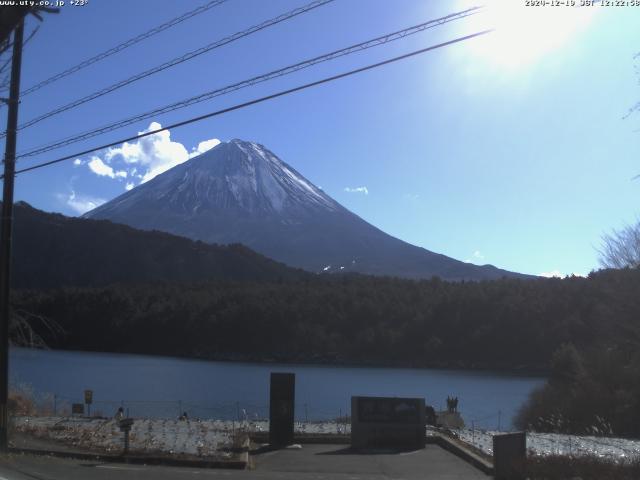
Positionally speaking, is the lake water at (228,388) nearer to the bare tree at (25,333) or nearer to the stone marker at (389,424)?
the bare tree at (25,333)

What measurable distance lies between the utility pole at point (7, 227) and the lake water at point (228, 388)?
46.6ft

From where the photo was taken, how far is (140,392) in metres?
53.3

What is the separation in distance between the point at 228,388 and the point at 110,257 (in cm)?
11032

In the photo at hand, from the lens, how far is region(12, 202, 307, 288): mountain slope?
156 metres

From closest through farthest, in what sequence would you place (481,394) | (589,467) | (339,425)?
1. (589,467)
2. (339,425)
3. (481,394)

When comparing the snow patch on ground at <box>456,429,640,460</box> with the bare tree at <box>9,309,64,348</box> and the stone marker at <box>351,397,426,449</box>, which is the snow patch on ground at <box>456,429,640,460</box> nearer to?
the stone marker at <box>351,397,426,449</box>

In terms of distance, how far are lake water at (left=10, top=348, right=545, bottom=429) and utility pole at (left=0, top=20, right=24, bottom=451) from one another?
14198mm

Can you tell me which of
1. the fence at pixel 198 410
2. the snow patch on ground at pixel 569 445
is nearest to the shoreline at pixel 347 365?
the fence at pixel 198 410

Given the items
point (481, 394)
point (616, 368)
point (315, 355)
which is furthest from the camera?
point (315, 355)

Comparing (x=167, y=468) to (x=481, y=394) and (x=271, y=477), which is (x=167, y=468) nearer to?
(x=271, y=477)

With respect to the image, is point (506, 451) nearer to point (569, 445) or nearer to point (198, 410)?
point (569, 445)

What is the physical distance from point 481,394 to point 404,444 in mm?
44545

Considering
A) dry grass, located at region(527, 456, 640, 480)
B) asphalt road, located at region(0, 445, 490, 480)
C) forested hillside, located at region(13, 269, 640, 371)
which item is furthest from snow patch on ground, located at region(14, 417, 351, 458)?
forested hillside, located at region(13, 269, 640, 371)

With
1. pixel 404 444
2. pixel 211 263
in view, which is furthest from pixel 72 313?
pixel 404 444
